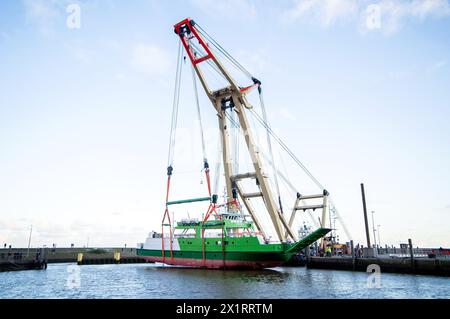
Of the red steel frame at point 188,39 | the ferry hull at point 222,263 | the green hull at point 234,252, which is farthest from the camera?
the red steel frame at point 188,39

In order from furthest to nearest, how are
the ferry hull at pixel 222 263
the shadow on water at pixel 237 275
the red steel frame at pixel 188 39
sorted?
the red steel frame at pixel 188 39 < the ferry hull at pixel 222 263 < the shadow on water at pixel 237 275

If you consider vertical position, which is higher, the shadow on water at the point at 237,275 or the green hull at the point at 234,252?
the green hull at the point at 234,252

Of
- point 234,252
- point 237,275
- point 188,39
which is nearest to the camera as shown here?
point 237,275

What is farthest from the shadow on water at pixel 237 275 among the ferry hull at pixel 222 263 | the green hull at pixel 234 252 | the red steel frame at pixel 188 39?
the red steel frame at pixel 188 39

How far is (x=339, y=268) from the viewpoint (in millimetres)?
35594

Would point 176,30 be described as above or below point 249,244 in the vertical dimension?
above

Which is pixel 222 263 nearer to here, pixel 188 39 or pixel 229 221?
pixel 229 221

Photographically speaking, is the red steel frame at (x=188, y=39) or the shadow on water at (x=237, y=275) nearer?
the shadow on water at (x=237, y=275)

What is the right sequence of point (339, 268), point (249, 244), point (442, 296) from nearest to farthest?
1. point (442, 296)
2. point (249, 244)
3. point (339, 268)

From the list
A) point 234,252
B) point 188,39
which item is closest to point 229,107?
point 188,39

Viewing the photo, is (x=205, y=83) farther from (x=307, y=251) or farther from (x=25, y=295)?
(x=25, y=295)

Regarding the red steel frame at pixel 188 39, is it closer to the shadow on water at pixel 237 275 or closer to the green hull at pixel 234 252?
the green hull at pixel 234 252

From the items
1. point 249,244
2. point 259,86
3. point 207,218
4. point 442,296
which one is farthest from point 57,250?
point 442,296
